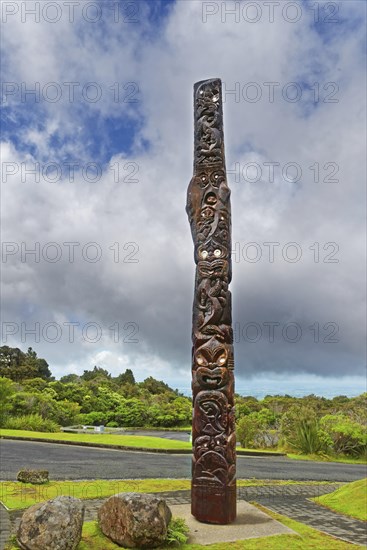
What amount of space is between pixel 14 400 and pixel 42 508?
2088 cm

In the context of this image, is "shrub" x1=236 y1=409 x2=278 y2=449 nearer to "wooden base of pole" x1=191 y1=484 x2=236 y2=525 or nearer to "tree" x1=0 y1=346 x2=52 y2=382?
Answer: "wooden base of pole" x1=191 y1=484 x2=236 y2=525

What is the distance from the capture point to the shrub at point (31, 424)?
21.9 m

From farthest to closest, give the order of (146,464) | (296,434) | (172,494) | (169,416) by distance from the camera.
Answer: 1. (169,416)
2. (296,434)
3. (146,464)
4. (172,494)

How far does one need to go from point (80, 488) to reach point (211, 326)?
14.3 feet

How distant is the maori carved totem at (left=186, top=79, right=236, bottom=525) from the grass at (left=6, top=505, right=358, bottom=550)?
0.72 metres

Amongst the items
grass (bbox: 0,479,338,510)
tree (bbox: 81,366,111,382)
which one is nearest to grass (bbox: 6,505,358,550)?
grass (bbox: 0,479,338,510)

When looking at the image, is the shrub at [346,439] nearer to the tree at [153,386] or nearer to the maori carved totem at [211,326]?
the maori carved totem at [211,326]

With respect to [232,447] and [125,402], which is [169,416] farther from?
[232,447]

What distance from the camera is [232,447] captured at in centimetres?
613

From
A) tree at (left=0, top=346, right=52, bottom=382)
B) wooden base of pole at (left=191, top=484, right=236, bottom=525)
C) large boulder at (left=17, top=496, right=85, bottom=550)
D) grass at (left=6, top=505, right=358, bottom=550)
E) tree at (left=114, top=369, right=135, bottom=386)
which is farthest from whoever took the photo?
tree at (left=114, top=369, right=135, bottom=386)

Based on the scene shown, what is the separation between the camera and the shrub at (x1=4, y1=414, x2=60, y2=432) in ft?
71.8

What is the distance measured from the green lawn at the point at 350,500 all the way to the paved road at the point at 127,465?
2.97 meters

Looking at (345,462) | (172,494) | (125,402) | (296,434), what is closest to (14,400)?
(125,402)

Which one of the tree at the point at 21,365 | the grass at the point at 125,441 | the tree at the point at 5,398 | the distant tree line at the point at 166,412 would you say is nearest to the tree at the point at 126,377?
the distant tree line at the point at 166,412
